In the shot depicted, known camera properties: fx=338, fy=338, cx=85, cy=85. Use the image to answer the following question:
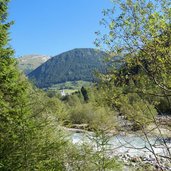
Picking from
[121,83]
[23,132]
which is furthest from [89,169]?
[121,83]

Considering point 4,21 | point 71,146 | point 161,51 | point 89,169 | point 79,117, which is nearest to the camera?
point 161,51

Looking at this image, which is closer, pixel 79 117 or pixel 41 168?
pixel 41 168

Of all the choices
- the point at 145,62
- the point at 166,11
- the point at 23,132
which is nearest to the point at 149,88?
the point at 145,62

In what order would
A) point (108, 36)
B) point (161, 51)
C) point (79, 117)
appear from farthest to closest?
point (79, 117), point (108, 36), point (161, 51)

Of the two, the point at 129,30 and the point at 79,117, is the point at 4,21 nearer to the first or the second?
the point at 129,30

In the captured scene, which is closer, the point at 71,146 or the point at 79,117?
→ the point at 71,146

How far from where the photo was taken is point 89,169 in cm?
1488

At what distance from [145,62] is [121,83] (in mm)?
997

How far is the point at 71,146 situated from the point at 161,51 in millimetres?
9509

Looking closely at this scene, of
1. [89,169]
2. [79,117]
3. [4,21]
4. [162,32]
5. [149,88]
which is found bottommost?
[79,117]

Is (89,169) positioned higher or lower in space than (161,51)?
lower

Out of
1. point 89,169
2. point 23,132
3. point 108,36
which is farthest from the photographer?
point 89,169

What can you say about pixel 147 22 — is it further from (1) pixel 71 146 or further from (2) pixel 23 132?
(1) pixel 71 146

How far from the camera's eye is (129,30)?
8195mm
